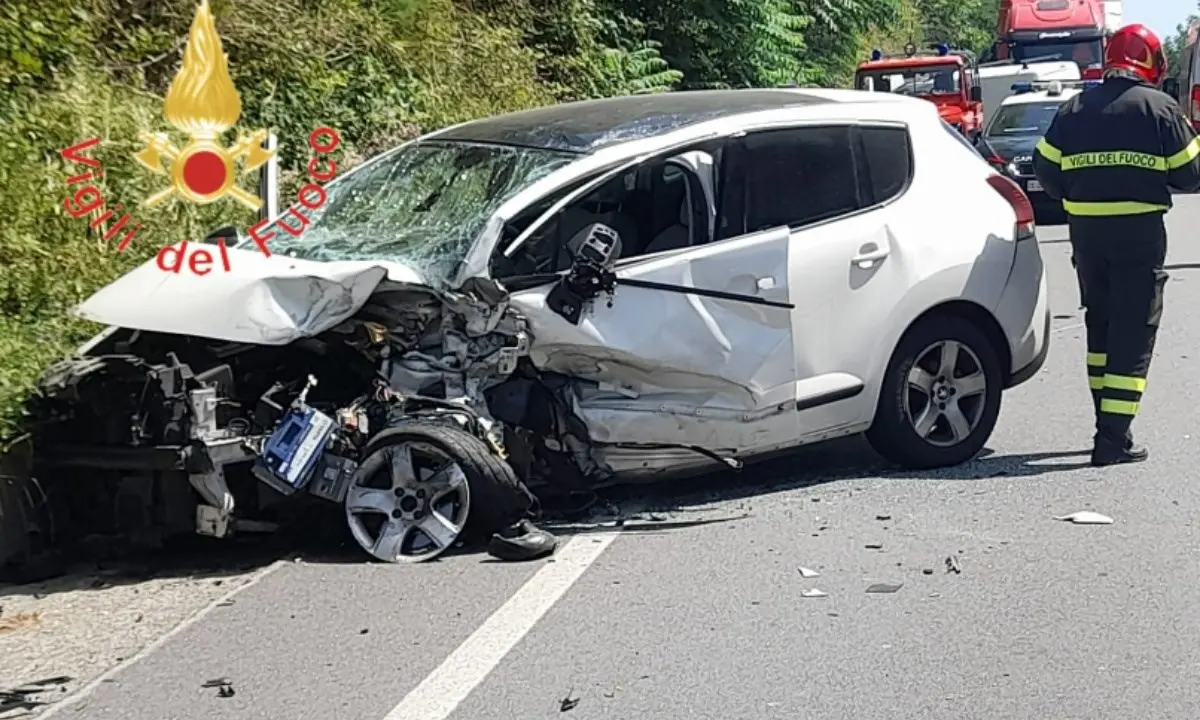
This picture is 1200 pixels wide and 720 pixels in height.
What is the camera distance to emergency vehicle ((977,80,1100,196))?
21766 millimetres

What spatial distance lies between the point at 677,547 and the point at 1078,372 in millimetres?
4840

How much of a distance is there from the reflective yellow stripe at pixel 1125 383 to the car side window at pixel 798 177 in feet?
5.23

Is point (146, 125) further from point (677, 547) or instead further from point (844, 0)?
point (844, 0)

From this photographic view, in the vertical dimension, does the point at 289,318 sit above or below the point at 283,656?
above

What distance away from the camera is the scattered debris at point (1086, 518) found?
688cm

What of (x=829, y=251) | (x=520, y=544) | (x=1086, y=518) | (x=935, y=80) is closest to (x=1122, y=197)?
(x=829, y=251)

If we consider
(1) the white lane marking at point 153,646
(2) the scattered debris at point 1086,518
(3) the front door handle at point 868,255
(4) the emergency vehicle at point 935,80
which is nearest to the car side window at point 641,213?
(3) the front door handle at point 868,255

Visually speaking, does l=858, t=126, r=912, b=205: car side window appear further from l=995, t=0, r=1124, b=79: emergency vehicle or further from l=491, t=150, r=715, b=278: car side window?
l=995, t=0, r=1124, b=79: emergency vehicle

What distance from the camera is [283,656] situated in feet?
17.8

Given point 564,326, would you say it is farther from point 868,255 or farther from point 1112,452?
point 1112,452

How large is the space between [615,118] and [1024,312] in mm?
2296

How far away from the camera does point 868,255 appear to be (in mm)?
7383

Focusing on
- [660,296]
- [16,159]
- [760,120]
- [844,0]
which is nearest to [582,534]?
[660,296]

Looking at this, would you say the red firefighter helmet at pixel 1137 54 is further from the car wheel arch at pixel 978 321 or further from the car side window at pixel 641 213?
the car side window at pixel 641 213
